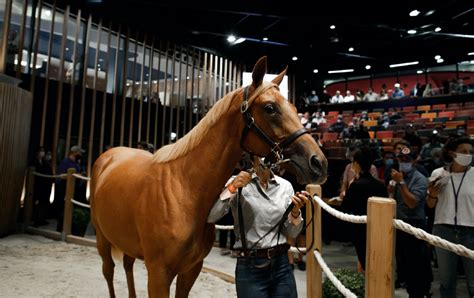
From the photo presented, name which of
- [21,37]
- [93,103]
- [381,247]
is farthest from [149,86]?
[381,247]

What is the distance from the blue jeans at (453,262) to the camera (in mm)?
2752

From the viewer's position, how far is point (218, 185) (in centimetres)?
178

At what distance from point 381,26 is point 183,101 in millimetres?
7401

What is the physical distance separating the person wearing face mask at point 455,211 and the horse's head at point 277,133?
194 cm

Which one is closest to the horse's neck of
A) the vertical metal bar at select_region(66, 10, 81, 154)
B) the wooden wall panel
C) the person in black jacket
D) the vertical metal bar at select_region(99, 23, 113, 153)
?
the person in black jacket

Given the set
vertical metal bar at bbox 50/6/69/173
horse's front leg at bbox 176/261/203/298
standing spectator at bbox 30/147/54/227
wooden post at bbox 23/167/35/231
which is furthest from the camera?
vertical metal bar at bbox 50/6/69/173

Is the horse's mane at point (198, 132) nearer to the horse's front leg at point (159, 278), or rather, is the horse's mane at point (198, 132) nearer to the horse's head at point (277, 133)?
the horse's head at point (277, 133)

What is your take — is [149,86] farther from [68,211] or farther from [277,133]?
[277,133]

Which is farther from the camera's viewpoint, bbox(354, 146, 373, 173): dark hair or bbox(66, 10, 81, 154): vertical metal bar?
bbox(66, 10, 81, 154): vertical metal bar

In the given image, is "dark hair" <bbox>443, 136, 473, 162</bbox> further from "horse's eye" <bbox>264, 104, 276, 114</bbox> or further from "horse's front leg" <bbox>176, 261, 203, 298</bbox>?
"horse's front leg" <bbox>176, 261, 203, 298</bbox>

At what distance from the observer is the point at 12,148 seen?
19.7 feet

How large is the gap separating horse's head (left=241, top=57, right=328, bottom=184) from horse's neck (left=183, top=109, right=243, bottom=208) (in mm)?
90

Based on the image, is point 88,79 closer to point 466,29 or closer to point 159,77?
point 159,77

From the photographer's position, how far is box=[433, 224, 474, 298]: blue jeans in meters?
2.75
